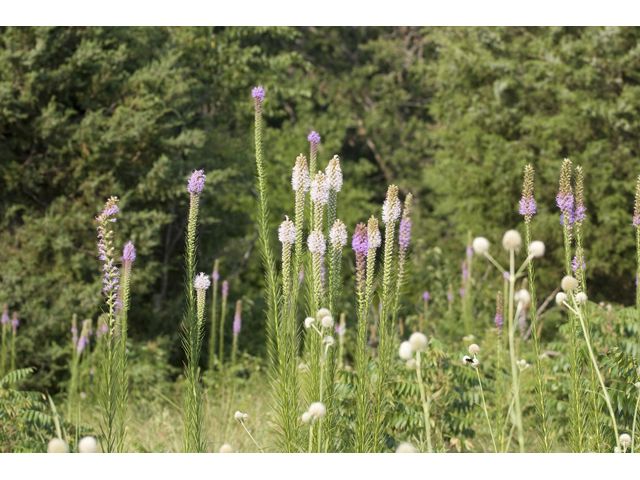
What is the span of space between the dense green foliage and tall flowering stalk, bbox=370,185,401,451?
3907mm

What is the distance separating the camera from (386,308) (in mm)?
1992

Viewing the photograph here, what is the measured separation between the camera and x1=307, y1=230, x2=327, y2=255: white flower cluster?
77.2 inches

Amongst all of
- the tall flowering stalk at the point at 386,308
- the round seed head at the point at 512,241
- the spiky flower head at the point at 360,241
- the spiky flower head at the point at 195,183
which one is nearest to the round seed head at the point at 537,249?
the round seed head at the point at 512,241

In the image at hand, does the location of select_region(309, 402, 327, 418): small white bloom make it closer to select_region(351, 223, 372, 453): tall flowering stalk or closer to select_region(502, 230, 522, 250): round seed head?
select_region(351, 223, 372, 453): tall flowering stalk

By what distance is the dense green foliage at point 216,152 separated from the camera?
6797mm

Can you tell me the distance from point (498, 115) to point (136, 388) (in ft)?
23.6

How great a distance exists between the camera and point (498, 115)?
35.2ft

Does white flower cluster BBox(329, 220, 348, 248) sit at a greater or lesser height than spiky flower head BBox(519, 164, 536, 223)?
lesser

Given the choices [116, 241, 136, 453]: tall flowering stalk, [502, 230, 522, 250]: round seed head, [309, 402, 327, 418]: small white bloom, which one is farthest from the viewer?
[116, 241, 136, 453]: tall flowering stalk

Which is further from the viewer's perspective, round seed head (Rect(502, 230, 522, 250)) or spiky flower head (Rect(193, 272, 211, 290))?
spiky flower head (Rect(193, 272, 211, 290))

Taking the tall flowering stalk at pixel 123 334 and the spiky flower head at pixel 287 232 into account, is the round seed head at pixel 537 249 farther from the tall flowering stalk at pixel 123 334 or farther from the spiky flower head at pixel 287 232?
the tall flowering stalk at pixel 123 334

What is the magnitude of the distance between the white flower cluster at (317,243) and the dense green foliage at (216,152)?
4006 mm

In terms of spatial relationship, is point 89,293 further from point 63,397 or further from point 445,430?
point 445,430

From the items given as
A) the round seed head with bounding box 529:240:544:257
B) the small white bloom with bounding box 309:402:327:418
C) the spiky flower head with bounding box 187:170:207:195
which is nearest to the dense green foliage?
the spiky flower head with bounding box 187:170:207:195
